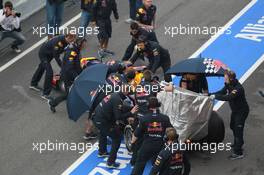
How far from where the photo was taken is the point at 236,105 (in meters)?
13.1

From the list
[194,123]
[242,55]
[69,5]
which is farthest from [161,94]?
[69,5]

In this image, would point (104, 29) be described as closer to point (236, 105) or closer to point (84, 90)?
point (84, 90)

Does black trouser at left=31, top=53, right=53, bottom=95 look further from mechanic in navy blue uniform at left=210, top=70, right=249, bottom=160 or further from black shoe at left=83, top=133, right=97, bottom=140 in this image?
mechanic in navy blue uniform at left=210, top=70, right=249, bottom=160

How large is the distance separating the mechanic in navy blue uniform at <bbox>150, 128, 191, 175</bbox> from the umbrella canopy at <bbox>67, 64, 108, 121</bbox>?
2.71 metres

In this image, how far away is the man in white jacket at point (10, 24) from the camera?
693 inches

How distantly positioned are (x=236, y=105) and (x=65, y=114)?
4.14m

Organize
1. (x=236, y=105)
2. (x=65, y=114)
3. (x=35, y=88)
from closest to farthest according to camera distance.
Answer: (x=236, y=105) → (x=65, y=114) → (x=35, y=88)

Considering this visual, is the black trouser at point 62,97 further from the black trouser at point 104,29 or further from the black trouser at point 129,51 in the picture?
the black trouser at point 104,29

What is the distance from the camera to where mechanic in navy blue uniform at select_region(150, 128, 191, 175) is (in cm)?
1127

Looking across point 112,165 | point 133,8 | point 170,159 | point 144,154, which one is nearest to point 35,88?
point 112,165

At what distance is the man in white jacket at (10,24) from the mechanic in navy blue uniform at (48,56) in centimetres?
200

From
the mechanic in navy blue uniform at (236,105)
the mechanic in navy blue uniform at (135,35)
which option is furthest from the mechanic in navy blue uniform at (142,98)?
the mechanic in navy blue uniform at (135,35)

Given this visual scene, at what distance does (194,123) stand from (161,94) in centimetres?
86

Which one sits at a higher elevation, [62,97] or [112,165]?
[62,97]
